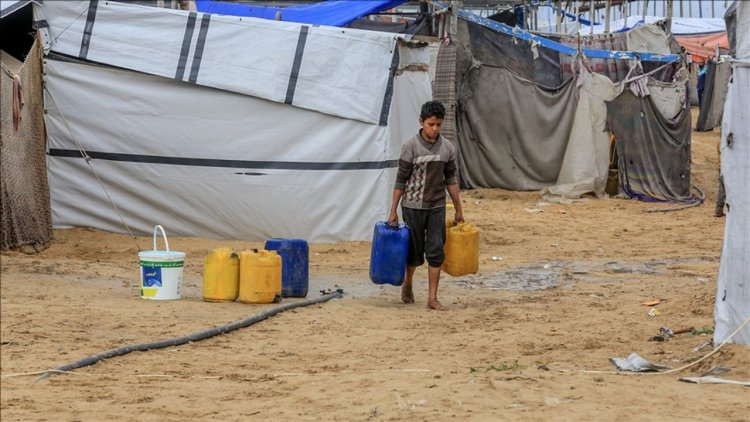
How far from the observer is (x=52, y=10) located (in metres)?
12.2

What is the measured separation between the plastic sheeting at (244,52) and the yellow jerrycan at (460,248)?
328 centimetres

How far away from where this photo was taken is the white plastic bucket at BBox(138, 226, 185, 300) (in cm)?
888

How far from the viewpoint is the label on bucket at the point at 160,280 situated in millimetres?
8938

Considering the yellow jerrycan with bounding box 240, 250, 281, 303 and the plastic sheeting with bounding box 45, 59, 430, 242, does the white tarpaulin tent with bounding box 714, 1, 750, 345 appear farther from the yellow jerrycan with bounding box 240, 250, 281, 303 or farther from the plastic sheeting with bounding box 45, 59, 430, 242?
the plastic sheeting with bounding box 45, 59, 430, 242

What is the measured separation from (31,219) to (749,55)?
740cm

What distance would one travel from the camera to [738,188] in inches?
271

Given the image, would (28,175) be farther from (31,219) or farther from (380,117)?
(380,117)

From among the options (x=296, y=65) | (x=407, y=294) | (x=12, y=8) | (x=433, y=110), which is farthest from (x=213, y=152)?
(x=433, y=110)

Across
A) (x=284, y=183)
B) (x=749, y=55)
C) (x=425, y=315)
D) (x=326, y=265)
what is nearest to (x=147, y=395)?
(x=425, y=315)

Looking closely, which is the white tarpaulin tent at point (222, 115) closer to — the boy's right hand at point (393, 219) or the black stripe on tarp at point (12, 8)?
the black stripe on tarp at point (12, 8)

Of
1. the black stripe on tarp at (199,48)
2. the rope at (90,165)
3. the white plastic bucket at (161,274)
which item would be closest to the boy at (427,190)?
the white plastic bucket at (161,274)

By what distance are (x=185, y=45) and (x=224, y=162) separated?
1.34 metres

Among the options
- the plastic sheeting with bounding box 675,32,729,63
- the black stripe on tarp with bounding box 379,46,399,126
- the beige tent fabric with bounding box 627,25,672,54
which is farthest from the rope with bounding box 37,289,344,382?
the plastic sheeting with bounding box 675,32,729,63

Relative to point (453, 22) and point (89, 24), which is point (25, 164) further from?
point (453, 22)
